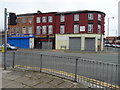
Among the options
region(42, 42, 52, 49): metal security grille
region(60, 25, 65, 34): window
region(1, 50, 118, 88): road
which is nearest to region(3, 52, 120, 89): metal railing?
region(1, 50, 118, 88): road

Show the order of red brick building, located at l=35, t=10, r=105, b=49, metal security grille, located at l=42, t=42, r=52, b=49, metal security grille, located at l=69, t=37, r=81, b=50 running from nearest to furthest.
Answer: red brick building, located at l=35, t=10, r=105, b=49
metal security grille, located at l=69, t=37, r=81, b=50
metal security grille, located at l=42, t=42, r=52, b=49

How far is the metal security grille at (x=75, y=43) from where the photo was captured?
29.0m

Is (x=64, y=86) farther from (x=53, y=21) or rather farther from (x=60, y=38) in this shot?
(x=53, y=21)

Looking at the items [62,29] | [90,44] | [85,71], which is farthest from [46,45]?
[85,71]

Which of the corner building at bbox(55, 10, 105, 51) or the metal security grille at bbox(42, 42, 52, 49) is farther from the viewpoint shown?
the metal security grille at bbox(42, 42, 52, 49)

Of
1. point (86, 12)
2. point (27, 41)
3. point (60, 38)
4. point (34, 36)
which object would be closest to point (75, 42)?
point (60, 38)

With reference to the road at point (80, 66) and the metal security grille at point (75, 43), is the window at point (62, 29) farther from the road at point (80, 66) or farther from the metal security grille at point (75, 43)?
the road at point (80, 66)

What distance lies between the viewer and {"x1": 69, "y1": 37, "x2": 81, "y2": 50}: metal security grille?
2898cm

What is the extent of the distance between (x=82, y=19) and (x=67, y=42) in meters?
7.20

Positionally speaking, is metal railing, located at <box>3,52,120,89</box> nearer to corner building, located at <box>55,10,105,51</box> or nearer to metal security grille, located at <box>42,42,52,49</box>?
corner building, located at <box>55,10,105,51</box>

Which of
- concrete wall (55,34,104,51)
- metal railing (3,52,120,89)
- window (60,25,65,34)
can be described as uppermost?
window (60,25,65,34)

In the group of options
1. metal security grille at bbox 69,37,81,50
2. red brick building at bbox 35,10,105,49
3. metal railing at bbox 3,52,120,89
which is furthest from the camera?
metal security grille at bbox 69,37,81,50

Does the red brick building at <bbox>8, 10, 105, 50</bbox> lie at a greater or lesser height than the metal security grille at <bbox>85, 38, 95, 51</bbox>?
greater

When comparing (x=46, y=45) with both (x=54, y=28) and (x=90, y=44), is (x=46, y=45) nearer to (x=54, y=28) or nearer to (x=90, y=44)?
(x=54, y=28)
